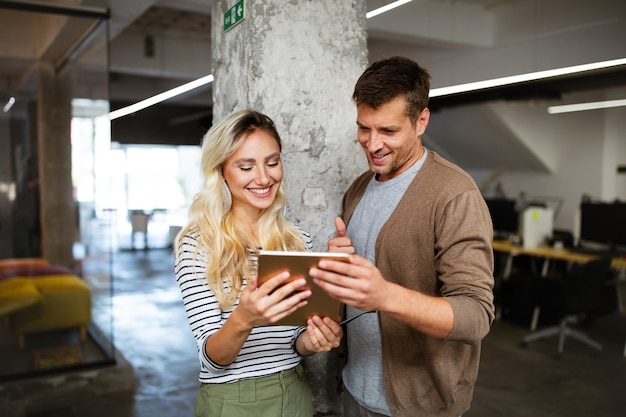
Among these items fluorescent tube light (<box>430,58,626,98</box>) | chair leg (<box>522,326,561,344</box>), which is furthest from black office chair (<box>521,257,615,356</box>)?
fluorescent tube light (<box>430,58,626,98</box>)

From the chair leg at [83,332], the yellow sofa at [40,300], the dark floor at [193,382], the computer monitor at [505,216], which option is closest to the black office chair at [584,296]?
the dark floor at [193,382]

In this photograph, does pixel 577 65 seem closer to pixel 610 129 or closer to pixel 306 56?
pixel 610 129

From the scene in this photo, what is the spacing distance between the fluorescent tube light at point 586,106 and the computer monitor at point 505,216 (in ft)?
10.1

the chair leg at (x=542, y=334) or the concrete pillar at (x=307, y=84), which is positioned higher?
the concrete pillar at (x=307, y=84)

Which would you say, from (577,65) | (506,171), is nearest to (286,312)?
(577,65)

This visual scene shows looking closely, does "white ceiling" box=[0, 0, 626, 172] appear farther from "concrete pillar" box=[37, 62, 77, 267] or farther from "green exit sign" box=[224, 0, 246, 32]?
"green exit sign" box=[224, 0, 246, 32]

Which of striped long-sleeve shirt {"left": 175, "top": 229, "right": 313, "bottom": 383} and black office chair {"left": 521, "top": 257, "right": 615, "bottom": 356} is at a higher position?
striped long-sleeve shirt {"left": 175, "top": 229, "right": 313, "bottom": 383}

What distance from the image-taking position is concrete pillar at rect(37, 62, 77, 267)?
6.56 metres

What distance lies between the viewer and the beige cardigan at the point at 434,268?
145 centimetres

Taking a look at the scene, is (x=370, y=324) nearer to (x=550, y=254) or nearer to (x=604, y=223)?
(x=550, y=254)

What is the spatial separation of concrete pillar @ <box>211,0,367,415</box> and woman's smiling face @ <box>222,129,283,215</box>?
459 mm

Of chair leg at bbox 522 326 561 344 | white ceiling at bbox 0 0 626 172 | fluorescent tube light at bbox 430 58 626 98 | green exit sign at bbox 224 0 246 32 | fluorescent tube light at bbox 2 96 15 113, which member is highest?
white ceiling at bbox 0 0 626 172

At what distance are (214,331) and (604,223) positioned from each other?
6.46m

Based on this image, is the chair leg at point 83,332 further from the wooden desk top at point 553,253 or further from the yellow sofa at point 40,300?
the wooden desk top at point 553,253
